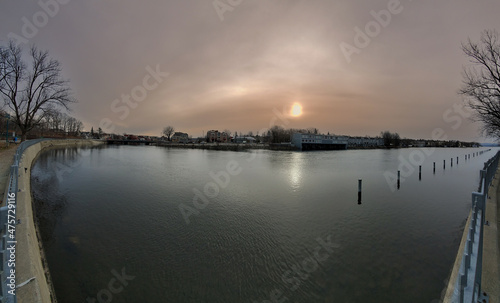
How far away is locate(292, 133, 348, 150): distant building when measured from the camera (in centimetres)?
10062

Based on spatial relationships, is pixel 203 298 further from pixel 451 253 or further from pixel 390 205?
pixel 390 205

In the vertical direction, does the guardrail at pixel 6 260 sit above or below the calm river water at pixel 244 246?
above

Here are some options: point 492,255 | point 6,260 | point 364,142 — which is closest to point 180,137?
point 364,142

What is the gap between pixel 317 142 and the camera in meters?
107

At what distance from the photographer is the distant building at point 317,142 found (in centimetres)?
10062

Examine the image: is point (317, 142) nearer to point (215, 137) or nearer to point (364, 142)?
point (364, 142)

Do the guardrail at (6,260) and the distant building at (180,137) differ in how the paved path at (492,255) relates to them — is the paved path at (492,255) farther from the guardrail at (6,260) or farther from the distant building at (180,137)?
the distant building at (180,137)

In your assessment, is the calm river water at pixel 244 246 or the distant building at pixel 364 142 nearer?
the calm river water at pixel 244 246

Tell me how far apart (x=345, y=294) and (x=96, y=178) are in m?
20.9

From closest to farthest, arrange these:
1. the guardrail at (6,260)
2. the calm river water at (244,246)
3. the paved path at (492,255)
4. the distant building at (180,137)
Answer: the guardrail at (6,260), the paved path at (492,255), the calm river water at (244,246), the distant building at (180,137)

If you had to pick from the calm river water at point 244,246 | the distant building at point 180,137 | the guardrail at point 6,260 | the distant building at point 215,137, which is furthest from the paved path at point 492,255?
the distant building at point 180,137

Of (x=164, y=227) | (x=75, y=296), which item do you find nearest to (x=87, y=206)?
(x=164, y=227)

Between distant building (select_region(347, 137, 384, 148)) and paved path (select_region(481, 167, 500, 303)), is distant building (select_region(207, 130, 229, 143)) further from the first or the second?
paved path (select_region(481, 167, 500, 303))

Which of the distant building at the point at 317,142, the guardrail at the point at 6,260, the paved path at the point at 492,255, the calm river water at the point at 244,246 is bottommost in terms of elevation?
the calm river water at the point at 244,246
